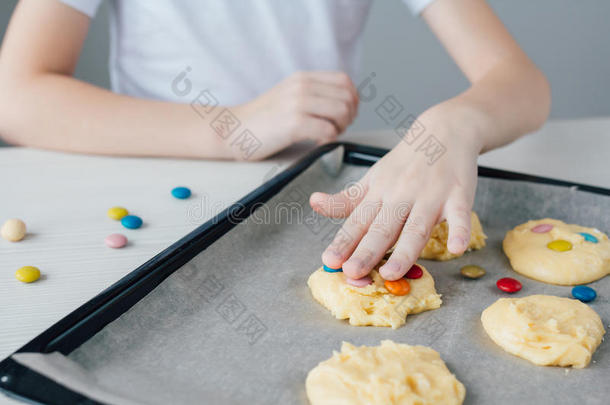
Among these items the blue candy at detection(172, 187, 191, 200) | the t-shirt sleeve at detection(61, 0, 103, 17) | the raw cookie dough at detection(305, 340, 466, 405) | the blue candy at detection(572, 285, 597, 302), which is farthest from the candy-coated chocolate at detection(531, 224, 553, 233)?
the t-shirt sleeve at detection(61, 0, 103, 17)

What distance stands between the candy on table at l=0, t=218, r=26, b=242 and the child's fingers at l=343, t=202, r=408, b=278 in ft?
1.46

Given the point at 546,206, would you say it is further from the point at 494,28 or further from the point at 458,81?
the point at 458,81

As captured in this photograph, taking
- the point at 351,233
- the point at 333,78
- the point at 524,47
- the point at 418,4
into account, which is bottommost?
the point at 524,47

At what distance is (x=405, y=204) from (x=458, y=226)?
9cm

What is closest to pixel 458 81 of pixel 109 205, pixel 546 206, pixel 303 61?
pixel 303 61

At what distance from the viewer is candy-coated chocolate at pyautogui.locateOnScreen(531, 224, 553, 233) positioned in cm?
81

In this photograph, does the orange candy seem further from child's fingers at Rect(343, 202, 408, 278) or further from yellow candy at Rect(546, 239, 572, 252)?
yellow candy at Rect(546, 239, 572, 252)

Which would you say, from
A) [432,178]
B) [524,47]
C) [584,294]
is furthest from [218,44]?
[524,47]

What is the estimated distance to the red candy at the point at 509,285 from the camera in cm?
71

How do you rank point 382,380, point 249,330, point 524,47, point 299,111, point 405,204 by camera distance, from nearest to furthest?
point 382,380 < point 249,330 < point 405,204 < point 299,111 < point 524,47

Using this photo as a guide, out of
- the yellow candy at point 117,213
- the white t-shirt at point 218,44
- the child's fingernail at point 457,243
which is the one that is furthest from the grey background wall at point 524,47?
the child's fingernail at point 457,243

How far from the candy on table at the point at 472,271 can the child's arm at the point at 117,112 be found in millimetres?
396

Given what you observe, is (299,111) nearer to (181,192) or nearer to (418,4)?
(181,192)

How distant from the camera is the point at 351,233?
71cm
